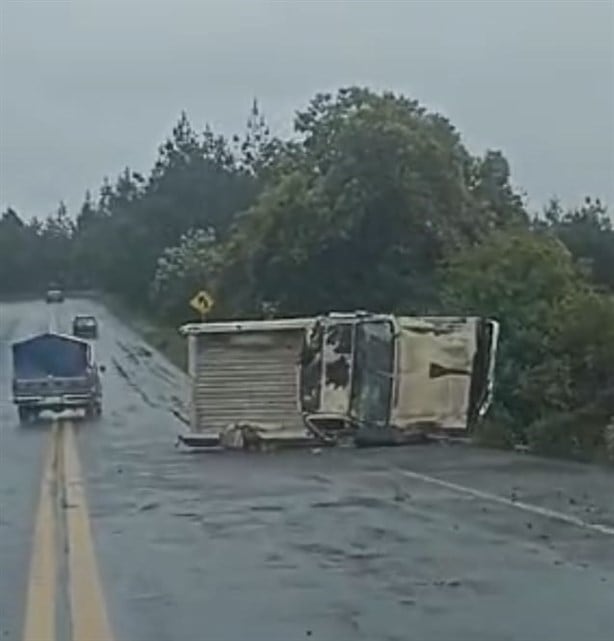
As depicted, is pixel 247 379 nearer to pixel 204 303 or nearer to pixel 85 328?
pixel 204 303

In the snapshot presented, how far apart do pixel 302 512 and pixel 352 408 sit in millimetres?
16789

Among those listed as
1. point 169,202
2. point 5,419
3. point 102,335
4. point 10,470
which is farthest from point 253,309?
point 169,202

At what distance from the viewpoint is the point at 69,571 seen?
13.8m

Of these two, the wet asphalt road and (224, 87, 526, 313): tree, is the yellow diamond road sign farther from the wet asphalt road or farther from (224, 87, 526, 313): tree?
the wet asphalt road

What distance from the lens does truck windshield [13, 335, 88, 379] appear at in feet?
165

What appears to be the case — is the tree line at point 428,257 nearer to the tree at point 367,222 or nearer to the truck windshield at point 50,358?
the tree at point 367,222

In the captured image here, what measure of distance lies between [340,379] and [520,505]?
17.3 m

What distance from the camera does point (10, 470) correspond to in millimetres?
28453

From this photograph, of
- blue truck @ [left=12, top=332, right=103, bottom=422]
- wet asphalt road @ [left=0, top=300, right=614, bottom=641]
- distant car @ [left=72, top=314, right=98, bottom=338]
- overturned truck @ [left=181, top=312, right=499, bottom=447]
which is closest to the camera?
wet asphalt road @ [left=0, top=300, right=614, bottom=641]

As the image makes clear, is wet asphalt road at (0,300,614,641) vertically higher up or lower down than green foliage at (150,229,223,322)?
lower down

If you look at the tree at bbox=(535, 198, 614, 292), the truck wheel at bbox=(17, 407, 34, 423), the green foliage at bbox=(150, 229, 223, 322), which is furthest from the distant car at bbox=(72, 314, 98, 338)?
the truck wheel at bbox=(17, 407, 34, 423)

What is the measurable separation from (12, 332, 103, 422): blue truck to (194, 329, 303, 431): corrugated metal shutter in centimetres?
1330

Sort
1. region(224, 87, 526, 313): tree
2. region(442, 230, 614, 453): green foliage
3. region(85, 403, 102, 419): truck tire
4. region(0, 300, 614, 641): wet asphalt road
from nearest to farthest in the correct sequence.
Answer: region(0, 300, 614, 641): wet asphalt road, region(442, 230, 614, 453): green foliage, region(85, 403, 102, 419): truck tire, region(224, 87, 526, 313): tree

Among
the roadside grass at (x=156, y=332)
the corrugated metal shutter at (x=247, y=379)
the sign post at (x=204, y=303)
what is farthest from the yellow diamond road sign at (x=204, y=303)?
the corrugated metal shutter at (x=247, y=379)
